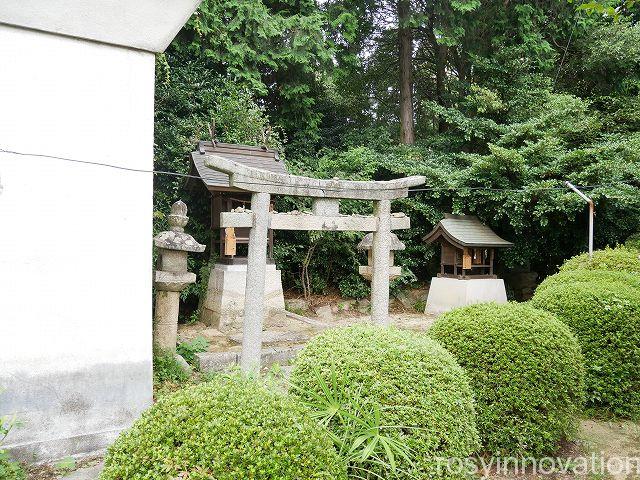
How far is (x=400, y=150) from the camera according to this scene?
1223cm

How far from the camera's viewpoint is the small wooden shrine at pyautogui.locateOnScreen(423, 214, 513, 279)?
33.3 feet

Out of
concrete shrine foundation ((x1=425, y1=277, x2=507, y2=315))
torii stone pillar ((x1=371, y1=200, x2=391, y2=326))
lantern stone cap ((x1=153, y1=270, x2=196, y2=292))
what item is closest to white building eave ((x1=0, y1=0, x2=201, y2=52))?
lantern stone cap ((x1=153, y1=270, x2=196, y2=292))

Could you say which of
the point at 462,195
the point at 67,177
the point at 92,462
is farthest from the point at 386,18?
the point at 92,462

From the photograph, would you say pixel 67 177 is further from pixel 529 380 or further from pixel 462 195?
pixel 462 195

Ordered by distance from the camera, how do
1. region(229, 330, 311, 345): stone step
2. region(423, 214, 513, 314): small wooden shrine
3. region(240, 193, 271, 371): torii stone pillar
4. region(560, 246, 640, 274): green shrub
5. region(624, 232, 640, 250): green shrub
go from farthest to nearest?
region(423, 214, 513, 314): small wooden shrine → region(624, 232, 640, 250): green shrub → region(229, 330, 311, 345): stone step → region(560, 246, 640, 274): green shrub → region(240, 193, 271, 371): torii stone pillar

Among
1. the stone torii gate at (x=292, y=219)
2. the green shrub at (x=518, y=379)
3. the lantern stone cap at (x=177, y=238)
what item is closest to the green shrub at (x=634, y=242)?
the stone torii gate at (x=292, y=219)

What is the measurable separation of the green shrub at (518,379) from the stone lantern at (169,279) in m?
3.62

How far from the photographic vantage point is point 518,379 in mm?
3551

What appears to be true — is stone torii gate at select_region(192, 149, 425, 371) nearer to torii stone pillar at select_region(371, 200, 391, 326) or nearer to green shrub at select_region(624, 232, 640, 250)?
torii stone pillar at select_region(371, 200, 391, 326)

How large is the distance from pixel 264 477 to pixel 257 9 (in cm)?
1062

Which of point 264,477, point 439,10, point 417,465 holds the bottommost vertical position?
point 417,465

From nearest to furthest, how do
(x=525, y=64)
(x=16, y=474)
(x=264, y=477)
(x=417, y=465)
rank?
(x=264, y=477)
(x=417, y=465)
(x=16, y=474)
(x=525, y=64)

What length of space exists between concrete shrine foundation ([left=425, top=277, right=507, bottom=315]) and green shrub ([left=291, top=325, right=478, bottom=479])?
752 cm

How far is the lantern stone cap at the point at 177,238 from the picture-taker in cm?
589
